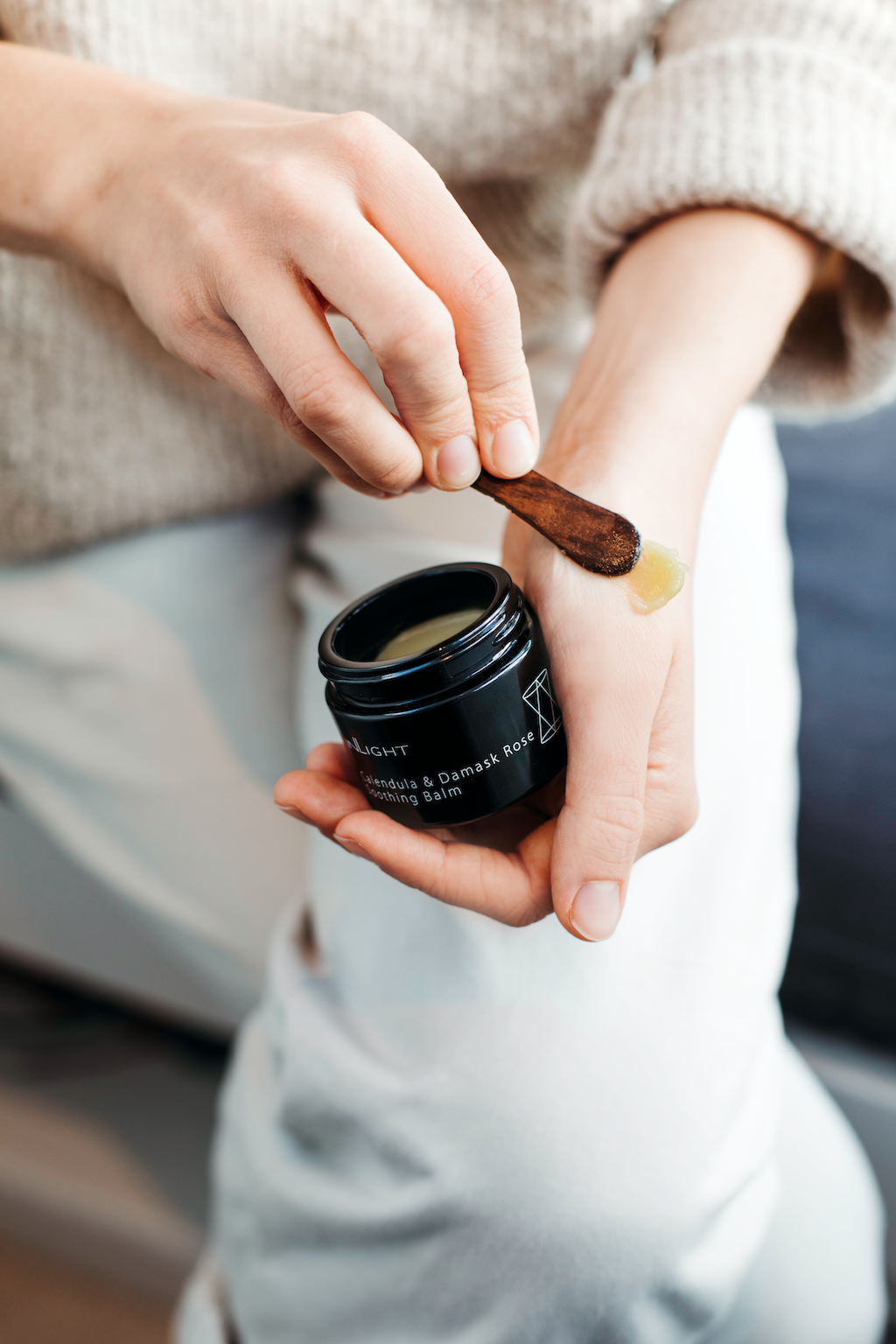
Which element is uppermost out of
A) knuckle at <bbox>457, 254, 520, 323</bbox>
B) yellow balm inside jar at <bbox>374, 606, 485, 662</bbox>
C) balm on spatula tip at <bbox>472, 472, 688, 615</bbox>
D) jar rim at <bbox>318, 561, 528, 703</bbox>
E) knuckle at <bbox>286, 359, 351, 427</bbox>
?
knuckle at <bbox>457, 254, 520, 323</bbox>

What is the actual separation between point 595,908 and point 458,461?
19cm

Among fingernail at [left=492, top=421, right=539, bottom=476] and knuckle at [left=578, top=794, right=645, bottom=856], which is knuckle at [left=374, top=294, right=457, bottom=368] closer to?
fingernail at [left=492, top=421, right=539, bottom=476]

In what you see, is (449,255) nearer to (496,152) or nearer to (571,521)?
(571,521)

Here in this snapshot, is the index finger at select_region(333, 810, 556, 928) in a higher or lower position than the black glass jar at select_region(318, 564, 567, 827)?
lower

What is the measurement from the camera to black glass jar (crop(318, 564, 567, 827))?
343mm

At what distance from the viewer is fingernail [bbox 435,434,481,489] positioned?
346 millimetres

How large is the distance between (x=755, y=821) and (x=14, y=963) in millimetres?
833

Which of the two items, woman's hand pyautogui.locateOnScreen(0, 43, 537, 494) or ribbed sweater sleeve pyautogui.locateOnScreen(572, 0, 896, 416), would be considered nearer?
woman's hand pyautogui.locateOnScreen(0, 43, 537, 494)

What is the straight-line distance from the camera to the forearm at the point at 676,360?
43cm

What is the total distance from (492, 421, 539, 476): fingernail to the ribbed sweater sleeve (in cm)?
22

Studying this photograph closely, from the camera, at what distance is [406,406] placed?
0.33 meters

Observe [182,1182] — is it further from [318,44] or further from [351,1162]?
[318,44]

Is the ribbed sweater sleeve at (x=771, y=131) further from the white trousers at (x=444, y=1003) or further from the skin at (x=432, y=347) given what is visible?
the white trousers at (x=444, y=1003)

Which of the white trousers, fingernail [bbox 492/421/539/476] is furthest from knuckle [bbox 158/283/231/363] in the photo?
the white trousers
